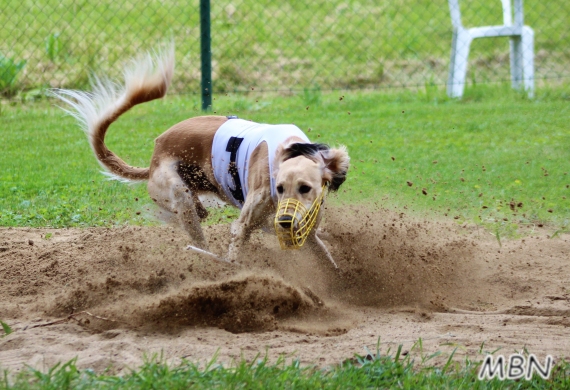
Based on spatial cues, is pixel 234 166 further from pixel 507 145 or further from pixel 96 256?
pixel 507 145

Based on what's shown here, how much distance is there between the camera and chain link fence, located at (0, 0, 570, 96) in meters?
11.3

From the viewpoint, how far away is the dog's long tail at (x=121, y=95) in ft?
16.8

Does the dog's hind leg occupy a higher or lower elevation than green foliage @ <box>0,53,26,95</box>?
lower

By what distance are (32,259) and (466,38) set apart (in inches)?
293

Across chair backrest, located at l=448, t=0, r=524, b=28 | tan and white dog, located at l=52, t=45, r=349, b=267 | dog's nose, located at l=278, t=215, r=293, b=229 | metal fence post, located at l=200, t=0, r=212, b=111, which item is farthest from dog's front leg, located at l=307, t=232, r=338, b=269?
chair backrest, located at l=448, t=0, r=524, b=28

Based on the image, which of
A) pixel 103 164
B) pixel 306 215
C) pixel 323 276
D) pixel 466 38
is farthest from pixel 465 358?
pixel 466 38

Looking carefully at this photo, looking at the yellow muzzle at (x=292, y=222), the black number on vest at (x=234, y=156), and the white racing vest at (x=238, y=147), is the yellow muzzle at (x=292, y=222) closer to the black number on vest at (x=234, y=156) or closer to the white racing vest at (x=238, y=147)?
the white racing vest at (x=238, y=147)

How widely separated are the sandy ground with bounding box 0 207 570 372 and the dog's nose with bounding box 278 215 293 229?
1.43ft

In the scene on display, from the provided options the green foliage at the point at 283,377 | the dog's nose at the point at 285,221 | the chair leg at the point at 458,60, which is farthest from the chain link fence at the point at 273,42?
the green foliage at the point at 283,377

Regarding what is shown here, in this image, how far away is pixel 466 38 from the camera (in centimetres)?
1058

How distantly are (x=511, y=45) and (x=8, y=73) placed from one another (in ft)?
22.9

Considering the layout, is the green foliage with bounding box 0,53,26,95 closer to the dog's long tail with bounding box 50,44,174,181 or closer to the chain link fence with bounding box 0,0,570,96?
the chain link fence with bounding box 0,0,570,96

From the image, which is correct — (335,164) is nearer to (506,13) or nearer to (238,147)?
(238,147)

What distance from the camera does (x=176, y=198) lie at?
4.95 m
